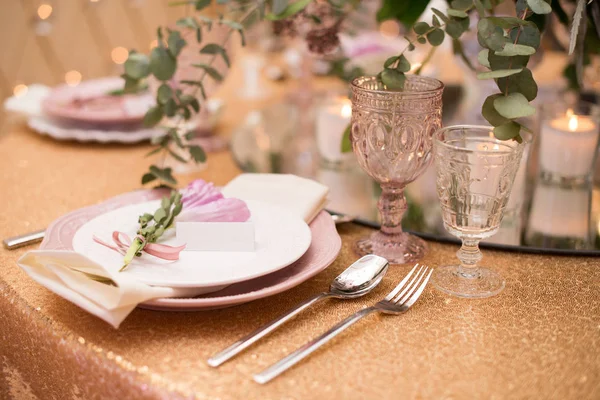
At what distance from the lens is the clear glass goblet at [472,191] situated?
0.71 meters

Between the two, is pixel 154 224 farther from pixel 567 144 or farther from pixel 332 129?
pixel 567 144

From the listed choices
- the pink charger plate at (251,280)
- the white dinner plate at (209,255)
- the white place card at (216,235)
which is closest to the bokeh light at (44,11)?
the pink charger plate at (251,280)

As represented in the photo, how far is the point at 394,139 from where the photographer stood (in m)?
0.77

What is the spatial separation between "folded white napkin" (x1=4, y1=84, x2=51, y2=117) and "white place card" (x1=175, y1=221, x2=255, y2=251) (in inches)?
30.7

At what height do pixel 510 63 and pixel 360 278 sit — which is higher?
pixel 510 63

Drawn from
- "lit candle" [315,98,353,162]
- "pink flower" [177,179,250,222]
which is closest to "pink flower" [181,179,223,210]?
"pink flower" [177,179,250,222]

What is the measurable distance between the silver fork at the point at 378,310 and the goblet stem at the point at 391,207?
0.07 metres

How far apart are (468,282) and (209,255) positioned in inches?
11.8

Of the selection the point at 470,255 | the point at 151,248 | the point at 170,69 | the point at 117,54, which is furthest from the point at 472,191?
the point at 117,54

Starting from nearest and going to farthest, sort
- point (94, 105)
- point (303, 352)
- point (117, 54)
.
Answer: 1. point (303, 352)
2. point (94, 105)
3. point (117, 54)

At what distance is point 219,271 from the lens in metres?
0.67

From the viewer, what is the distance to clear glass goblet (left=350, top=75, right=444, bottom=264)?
761 millimetres

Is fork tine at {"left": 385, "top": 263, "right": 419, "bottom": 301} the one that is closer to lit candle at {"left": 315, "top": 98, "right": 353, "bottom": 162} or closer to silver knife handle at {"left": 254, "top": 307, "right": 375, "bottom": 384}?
silver knife handle at {"left": 254, "top": 307, "right": 375, "bottom": 384}

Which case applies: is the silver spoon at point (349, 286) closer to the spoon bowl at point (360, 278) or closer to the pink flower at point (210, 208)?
the spoon bowl at point (360, 278)
